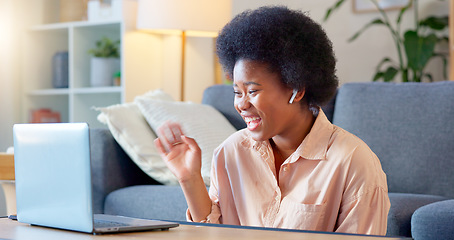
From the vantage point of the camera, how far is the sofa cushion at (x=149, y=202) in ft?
7.20

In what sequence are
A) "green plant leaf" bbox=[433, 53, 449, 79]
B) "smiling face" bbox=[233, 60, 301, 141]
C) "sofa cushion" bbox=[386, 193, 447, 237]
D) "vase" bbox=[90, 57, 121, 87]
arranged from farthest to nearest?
"vase" bbox=[90, 57, 121, 87] < "green plant leaf" bbox=[433, 53, 449, 79] < "sofa cushion" bbox=[386, 193, 447, 237] < "smiling face" bbox=[233, 60, 301, 141]

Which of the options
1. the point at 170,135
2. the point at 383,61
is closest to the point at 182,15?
the point at 383,61

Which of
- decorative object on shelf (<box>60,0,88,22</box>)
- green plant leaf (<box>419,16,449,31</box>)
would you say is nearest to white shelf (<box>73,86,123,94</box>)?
decorative object on shelf (<box>60,0,88,22</box>)

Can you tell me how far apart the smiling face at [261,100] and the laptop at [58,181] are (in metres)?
0.33

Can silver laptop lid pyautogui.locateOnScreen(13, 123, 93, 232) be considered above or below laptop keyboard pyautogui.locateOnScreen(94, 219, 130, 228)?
above

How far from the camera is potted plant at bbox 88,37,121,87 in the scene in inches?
149

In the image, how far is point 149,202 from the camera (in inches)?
89.0

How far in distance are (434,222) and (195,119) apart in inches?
44.4

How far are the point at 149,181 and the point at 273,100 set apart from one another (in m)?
1.41

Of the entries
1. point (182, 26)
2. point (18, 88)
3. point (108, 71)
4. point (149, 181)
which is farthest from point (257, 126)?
point (18, 88)

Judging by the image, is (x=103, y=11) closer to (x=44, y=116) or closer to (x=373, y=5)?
(x=44, y=116)

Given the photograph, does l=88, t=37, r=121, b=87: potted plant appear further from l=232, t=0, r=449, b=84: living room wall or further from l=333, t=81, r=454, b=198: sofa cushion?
l=333, t=81, r=454, b=198: sofa cushion

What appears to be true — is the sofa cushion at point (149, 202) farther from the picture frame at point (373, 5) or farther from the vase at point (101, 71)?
the picture frame at point (373, 5)

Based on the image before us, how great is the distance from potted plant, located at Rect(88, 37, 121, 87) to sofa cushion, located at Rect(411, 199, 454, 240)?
2497mm
